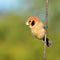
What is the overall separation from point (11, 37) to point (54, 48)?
1.31 m

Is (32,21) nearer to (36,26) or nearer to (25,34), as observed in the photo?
(36,26)

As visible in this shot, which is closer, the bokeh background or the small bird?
the small bird

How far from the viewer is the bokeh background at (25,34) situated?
5555mm

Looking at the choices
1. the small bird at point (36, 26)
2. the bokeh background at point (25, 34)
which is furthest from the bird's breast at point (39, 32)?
the bokeh background at point (25, 34)

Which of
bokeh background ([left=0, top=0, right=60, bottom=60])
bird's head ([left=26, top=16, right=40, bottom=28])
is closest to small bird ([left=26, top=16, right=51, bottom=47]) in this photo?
bird's head ([left=26, top=16, right=40, bottom=28])

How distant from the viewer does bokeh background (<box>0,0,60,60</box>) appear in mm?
5555

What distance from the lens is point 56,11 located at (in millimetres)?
6723

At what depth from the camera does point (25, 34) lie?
6.48 meters

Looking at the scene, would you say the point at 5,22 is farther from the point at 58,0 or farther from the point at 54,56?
the point at 54,56

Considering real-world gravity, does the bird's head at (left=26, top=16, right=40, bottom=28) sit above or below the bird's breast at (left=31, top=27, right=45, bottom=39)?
above

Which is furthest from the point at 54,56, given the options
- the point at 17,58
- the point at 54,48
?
the point at 17,58

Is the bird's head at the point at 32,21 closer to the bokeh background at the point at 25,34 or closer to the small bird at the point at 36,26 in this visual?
the small bird at the point at 36,26

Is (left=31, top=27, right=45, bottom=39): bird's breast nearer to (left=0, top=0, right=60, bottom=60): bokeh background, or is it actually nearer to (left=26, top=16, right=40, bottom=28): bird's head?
(left=26, top=16, right=40, bottom=28): bird's head

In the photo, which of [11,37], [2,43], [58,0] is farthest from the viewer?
[58,0]
